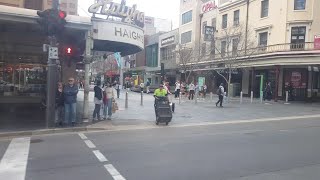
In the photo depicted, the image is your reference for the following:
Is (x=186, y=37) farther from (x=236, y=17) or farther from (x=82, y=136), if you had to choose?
(x=82, y=136)

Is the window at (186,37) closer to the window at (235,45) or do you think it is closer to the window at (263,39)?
the window at (235,45)

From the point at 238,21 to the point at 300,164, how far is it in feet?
116

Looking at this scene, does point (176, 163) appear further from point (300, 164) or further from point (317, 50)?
point (317, 50)

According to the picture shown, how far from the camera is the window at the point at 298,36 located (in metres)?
33.9

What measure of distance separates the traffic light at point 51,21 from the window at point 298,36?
2506 centimetres

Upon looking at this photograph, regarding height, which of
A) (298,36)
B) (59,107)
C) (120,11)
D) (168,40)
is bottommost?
(59,107)

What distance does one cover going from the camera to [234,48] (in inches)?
1508

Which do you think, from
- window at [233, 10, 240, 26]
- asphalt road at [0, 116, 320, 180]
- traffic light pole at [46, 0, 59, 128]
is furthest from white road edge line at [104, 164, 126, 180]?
window at [233, 10, 240, 26]

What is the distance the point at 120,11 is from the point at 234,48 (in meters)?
23.0

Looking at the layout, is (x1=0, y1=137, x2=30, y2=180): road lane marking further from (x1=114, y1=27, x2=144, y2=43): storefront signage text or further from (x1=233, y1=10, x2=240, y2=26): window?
(x1=233, y1=10, x2=240, y2=26): window

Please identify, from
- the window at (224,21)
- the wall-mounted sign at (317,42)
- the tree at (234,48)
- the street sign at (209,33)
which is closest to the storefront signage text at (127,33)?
the tree at (234,48)

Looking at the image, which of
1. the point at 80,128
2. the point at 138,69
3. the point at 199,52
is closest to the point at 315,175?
the point at 80,128

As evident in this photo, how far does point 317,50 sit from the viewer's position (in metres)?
31.4

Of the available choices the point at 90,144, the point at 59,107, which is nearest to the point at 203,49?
the point at 59,107
